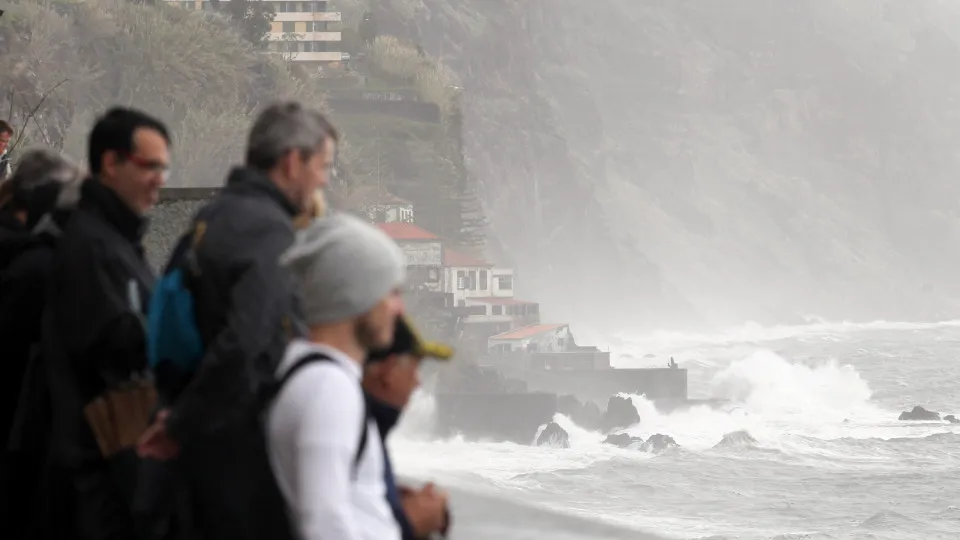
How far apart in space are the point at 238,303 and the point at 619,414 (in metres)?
62.8

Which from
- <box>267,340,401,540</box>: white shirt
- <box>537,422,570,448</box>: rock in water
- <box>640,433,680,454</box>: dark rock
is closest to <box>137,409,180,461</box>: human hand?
<box>267,340,401,540</box>: white shirt

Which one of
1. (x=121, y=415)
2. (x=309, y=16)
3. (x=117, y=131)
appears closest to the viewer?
(x=121, y=415)

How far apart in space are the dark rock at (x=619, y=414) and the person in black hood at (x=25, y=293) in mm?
60286

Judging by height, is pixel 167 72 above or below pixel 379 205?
above

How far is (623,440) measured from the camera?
60.1 metres

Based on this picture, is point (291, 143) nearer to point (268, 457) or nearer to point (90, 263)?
point (90, 263)

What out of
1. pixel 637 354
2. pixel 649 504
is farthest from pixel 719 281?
pixel 649 504

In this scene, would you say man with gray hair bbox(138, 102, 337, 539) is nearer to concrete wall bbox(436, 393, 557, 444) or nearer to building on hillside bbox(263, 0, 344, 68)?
concrete wall bbox(436, 393, 557, 444)

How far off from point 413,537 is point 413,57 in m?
96.3

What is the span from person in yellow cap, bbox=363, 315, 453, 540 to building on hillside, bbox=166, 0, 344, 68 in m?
98.3

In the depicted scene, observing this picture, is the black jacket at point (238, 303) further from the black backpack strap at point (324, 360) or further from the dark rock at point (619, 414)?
the dark rock at point (619, 414)

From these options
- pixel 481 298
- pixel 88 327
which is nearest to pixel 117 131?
pixel 88 327

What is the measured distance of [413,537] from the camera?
295cm

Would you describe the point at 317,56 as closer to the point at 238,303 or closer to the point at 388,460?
the point at 238,303
